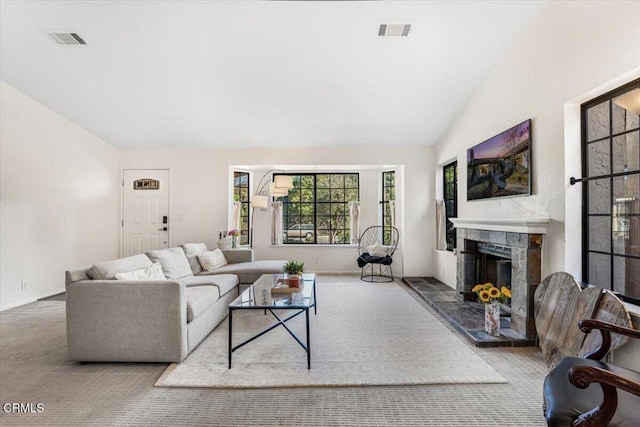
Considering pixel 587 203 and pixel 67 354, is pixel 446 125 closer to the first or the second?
pixel 587 203

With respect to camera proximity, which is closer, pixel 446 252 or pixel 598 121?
pixel 598 121

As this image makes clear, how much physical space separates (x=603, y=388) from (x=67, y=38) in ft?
16.0

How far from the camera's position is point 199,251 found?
179 inches

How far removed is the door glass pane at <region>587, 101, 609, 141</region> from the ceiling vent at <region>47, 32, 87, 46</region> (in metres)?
4.85

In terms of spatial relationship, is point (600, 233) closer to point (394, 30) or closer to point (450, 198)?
point (394, 30)

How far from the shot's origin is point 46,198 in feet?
14.5

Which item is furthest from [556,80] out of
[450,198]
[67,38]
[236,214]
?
[236,214]

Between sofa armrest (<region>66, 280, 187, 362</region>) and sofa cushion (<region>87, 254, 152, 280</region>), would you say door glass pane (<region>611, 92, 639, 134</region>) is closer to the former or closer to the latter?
sofa armrest (<region>66, 280, 187, 362</region>)

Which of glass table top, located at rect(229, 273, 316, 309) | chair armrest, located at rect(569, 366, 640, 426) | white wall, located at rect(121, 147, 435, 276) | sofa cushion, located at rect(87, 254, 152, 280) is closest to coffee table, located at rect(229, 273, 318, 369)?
glass table top, located at rect(229, 273, 316, 309)

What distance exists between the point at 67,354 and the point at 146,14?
3.14 meters

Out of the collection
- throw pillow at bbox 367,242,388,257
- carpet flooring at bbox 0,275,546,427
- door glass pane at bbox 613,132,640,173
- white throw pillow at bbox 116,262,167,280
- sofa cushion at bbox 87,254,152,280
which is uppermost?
door glass pane at bbox 613,132,640,173

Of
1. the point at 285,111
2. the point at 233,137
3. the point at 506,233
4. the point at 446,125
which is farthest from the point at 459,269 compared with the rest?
the point at 233,137

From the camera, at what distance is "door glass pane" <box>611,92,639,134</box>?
214cm

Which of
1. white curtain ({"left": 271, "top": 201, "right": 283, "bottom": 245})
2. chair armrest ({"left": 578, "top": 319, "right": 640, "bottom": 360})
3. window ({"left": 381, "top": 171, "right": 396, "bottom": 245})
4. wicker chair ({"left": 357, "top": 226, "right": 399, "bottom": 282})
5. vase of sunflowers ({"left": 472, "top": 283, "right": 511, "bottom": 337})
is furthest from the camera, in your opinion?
white curtain ({"left": 271, "top": 201, "right": 283, "bottom": 245})
